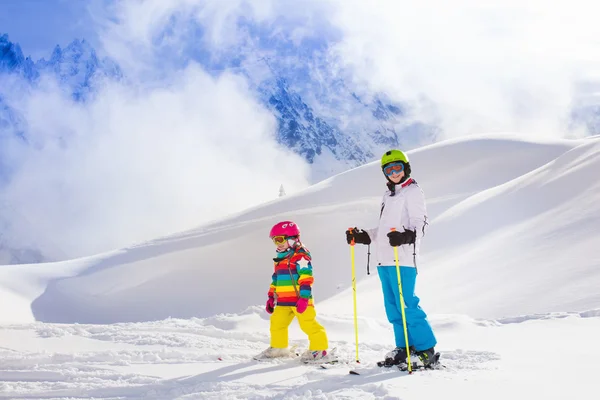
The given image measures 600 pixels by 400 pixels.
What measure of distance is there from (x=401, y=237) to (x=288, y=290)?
1551 millimetres

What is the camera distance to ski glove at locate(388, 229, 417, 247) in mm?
4578

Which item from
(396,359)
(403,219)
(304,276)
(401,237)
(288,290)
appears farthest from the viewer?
(288,290)

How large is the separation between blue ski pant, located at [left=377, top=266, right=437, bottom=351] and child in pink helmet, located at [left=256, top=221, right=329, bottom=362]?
31.1 inches

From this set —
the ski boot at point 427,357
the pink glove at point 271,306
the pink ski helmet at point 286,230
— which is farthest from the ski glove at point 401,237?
the pink glove at point 271,306

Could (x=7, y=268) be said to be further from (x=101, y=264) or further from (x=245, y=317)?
(x=245, y=317)

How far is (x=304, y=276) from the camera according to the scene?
5434mm

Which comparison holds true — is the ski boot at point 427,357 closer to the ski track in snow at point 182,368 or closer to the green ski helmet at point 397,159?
the ski track in snow at point 182,368

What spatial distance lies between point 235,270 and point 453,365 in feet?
39.6

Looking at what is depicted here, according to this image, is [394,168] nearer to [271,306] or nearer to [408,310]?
[408,310]

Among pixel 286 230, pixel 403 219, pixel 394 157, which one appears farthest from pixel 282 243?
pixel 394 157

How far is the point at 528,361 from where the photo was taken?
469cm

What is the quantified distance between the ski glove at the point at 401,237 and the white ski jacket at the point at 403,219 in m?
0.12

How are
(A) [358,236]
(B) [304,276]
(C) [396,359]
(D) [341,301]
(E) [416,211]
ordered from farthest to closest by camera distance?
1. (D) [341,301]
2. (B) [304,276]
3. (A) [358,236]
4. (E) [416,211]
5. (C) [396,359]

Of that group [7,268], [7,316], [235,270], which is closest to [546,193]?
[235,270]
